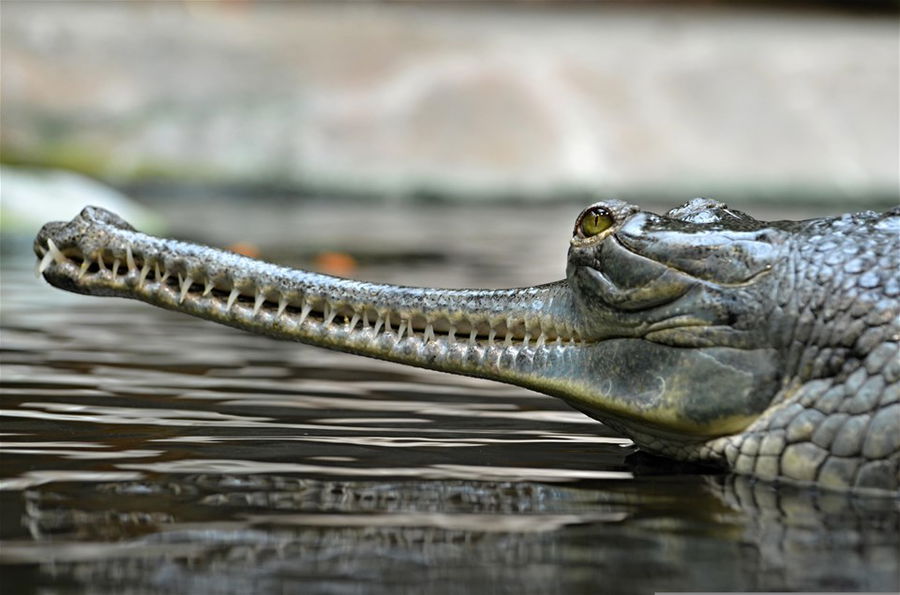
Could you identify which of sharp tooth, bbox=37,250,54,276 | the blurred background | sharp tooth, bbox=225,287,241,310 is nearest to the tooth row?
sharp tooth, bbox=225,287,241,310

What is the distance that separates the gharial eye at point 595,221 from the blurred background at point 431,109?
1289 cm

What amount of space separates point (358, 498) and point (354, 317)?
731mm

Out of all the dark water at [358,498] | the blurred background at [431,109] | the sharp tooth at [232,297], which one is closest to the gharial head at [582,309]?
the sharp tooth at [232,297]

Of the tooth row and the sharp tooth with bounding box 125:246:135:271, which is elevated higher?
the sharp tooth with bounding box 125:246:135:271

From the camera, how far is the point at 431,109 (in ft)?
59.5

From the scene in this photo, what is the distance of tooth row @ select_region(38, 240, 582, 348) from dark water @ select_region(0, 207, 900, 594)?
0.32 m

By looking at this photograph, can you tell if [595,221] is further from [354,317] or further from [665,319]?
[354,317]

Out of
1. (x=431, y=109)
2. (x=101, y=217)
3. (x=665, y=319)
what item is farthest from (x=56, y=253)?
(x=431, y=109)

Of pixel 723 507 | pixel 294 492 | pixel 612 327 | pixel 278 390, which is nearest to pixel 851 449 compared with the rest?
pixel 723 507

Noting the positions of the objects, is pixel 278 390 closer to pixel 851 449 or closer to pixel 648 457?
pixel 648 457

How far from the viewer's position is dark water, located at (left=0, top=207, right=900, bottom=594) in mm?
2799

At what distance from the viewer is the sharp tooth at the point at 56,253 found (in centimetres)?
419

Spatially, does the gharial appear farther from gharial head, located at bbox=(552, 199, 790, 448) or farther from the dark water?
the dark water

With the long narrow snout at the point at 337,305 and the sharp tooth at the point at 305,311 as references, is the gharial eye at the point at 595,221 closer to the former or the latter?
the long narrow snout at the point at 337,305
